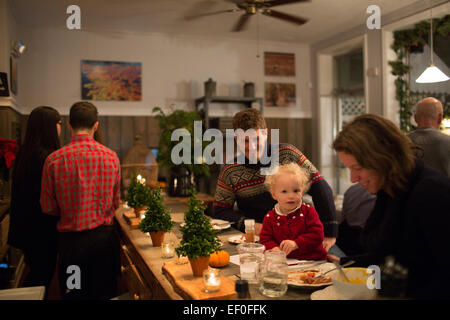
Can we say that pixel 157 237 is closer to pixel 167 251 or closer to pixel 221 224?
pixel 167 251

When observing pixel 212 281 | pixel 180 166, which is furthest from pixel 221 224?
pixel 180 166

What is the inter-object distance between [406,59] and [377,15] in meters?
0.75

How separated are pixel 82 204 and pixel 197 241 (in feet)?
3.20

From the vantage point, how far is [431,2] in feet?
15.5

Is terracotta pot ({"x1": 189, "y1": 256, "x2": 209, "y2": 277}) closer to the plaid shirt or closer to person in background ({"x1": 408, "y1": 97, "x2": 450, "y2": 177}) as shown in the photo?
the plaid shirt

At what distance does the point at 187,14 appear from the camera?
17.1ft

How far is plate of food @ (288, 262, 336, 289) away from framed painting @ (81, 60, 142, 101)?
16.3 feet

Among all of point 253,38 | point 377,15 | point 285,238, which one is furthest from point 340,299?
point 253,38

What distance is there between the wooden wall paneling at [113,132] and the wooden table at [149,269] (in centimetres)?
333

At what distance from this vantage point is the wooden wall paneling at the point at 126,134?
237 inches

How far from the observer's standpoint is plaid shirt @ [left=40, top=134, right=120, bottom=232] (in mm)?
2150

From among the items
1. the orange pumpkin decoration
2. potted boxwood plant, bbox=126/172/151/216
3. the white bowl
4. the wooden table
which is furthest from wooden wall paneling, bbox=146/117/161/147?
the white bowl
